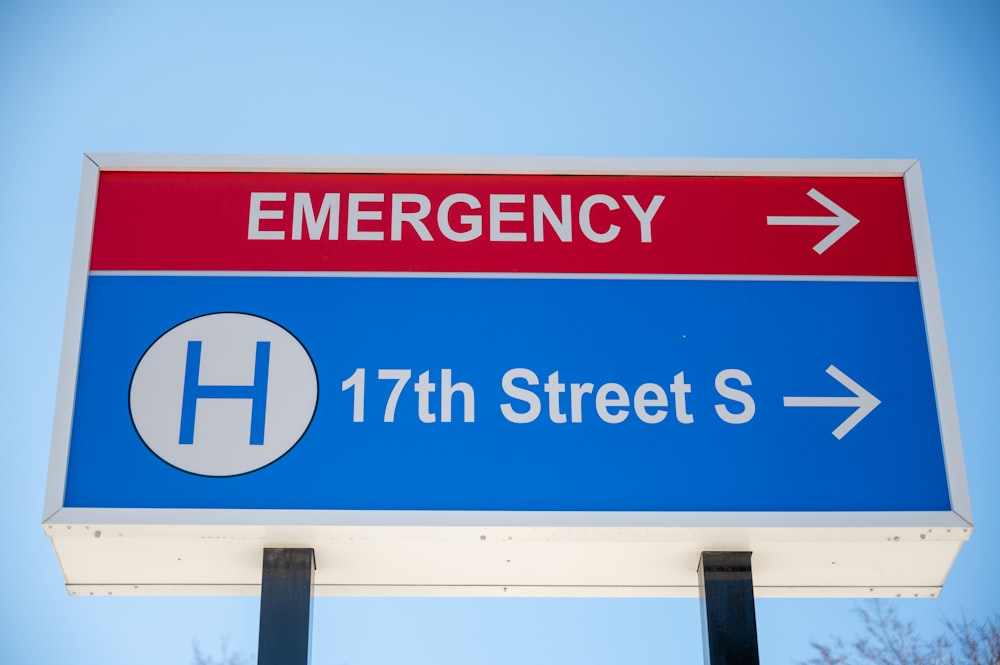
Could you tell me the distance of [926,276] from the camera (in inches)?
189

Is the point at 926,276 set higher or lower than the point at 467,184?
lower

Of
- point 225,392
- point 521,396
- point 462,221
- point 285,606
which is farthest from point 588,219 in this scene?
point 285,606

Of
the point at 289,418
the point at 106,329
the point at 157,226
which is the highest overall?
the point at 157,226

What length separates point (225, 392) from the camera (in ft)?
14.9

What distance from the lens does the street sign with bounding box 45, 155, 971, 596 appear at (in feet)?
14.4

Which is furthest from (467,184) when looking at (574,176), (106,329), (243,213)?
(106,329)

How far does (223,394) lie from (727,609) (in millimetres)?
1663

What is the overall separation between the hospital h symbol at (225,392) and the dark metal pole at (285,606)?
36 cm

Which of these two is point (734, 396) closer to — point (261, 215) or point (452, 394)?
point (452, 394)

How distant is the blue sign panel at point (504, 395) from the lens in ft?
14.5

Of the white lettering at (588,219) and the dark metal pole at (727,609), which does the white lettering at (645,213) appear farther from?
the dark metal pole at (727,609)

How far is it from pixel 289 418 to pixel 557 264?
101 centimetres

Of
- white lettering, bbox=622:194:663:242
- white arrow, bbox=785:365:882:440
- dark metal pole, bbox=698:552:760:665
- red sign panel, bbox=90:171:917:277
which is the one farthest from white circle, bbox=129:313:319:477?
white arrow, bbox=785:365:882:440

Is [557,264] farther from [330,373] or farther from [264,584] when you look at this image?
[264,584]
